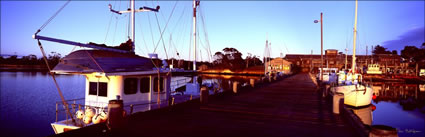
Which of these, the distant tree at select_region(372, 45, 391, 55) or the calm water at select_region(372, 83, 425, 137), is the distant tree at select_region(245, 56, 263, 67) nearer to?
the distant tree at select_region(372, 45, 391, 55)

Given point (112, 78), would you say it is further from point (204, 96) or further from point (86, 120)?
point (204, 96)

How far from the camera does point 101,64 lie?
46.9 feet

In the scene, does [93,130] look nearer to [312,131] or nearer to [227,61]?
[312,131]

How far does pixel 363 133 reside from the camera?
30.7 feet

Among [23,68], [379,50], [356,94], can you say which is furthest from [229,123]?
[379,50]

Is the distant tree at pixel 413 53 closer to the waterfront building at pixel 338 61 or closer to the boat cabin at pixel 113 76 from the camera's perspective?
the waterfront building at pixel 338 61

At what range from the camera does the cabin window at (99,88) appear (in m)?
15.0

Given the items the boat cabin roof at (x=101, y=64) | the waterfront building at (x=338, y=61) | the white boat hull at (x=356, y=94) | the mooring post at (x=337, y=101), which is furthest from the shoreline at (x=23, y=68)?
the mooring post at (x=337, y=101)

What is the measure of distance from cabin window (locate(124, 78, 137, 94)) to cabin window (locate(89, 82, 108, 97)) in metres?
1.06

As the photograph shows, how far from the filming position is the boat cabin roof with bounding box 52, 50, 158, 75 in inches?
549

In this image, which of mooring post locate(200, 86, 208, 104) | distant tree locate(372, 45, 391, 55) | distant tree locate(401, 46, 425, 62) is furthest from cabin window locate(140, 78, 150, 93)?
distant tree locate(372, 45, 391, 55)

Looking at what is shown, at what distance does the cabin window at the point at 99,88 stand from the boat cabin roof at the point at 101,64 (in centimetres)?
132

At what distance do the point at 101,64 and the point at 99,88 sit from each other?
5.44 feet

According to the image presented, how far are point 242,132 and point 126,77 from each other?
25.7ft
